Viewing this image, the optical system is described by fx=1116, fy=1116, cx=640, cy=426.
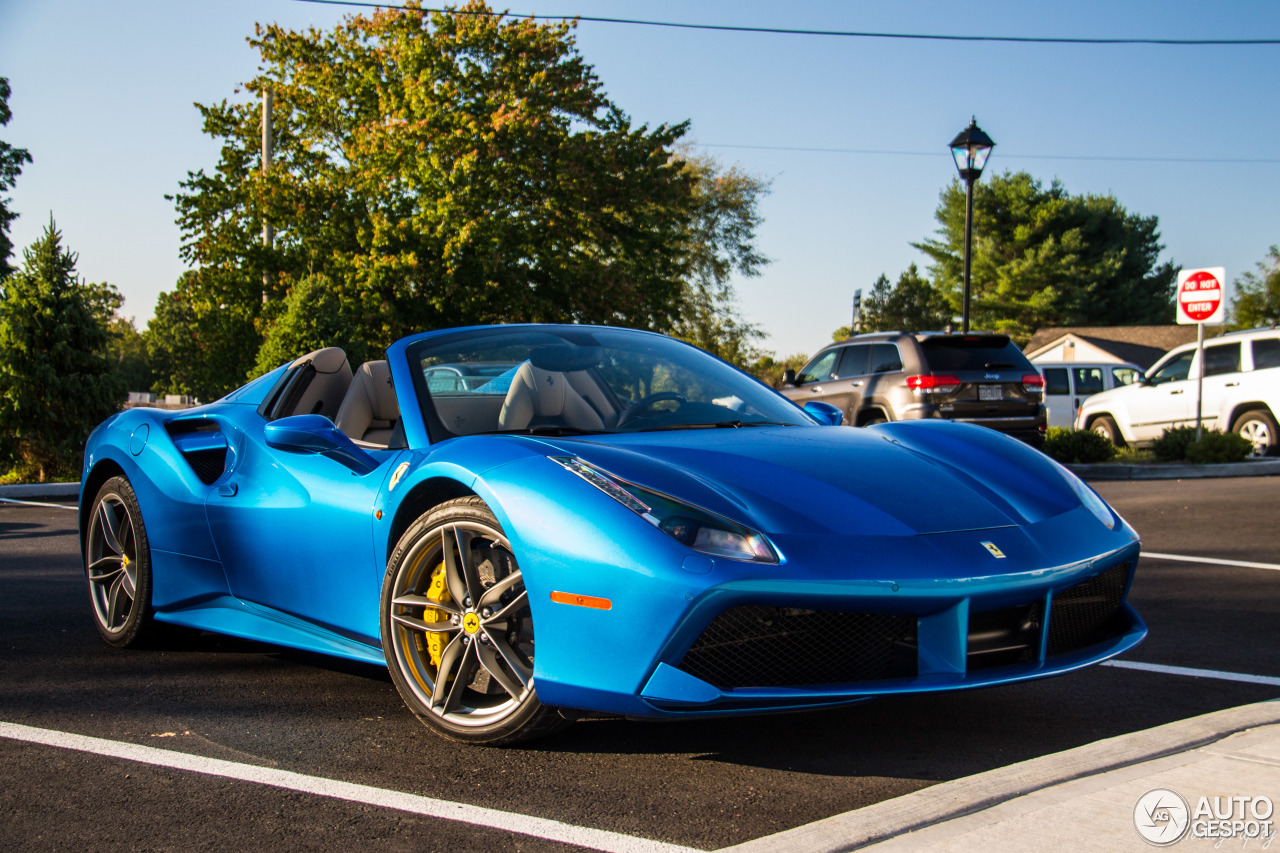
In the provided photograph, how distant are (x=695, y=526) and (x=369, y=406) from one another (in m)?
2.19

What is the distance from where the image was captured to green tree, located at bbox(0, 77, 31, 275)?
135 ft

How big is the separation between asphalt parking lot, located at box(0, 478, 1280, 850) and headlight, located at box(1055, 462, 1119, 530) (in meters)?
0.62

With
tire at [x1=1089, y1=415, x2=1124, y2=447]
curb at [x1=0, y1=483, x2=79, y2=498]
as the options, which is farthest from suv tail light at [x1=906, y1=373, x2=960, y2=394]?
curb at [x1=0, y1=483, x2=79, y2=498]

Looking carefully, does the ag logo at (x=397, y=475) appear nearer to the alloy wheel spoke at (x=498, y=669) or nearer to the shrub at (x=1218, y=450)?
the alloy wheel spoke at (x=498, y=669)

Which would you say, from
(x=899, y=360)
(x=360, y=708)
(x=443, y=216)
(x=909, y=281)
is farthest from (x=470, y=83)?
(x=909, y=281)

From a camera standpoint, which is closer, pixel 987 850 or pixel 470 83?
pixel 987 850

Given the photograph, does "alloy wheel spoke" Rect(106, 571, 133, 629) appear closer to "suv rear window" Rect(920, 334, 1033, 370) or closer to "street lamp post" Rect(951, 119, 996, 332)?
"suv rear window" Rect(920, 334, 1033, 370)

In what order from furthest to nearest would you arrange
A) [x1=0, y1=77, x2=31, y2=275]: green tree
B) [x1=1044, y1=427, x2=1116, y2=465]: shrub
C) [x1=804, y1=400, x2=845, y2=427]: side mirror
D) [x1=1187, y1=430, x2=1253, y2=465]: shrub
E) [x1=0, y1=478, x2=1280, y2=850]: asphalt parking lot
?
[x1=0, y1=77, x2=31, y2=275]: green tree
[x1=1044, y1=427, x2=1116, y2=465]: shrub
[x1=1187, y1=430, x2=1253, y2=465]: shrub
[x1=804, y1=400, x2=845, y2=427]: side mirror
[x1=0, y1=478, x2=1280, y2=850]: asphalt parking lot

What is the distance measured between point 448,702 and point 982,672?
4.78 ft

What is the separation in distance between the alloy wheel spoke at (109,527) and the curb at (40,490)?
790 centimetres

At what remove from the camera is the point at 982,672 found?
9.32 ft

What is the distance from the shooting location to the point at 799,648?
9.04 ft

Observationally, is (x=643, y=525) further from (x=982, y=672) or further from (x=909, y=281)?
(x=909, y=281)

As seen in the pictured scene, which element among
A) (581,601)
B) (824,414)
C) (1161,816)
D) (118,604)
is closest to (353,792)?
(581,601)
